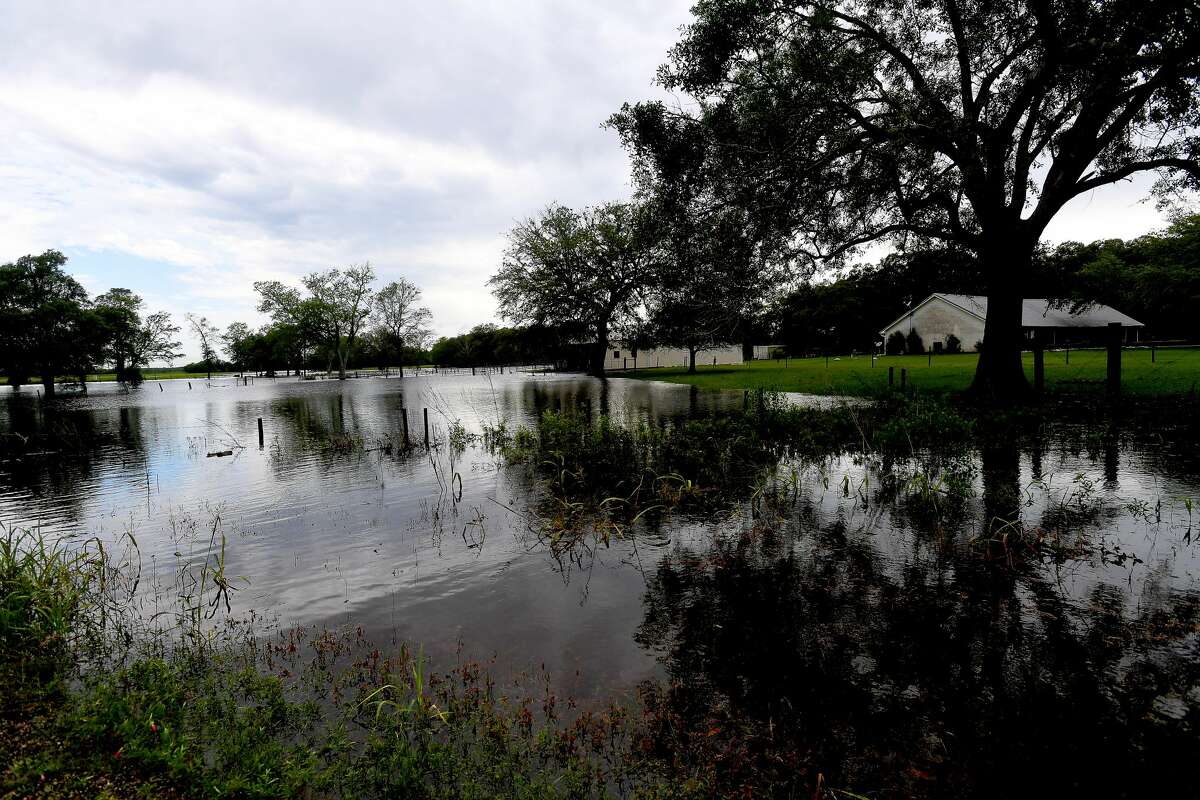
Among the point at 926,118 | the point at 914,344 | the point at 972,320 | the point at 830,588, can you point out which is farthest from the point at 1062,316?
the point at 830,588

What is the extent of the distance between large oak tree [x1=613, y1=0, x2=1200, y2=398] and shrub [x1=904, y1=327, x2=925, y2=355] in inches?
1953

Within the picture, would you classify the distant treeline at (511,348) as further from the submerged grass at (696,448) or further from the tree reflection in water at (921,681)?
the tree reflection in water at (921,681)

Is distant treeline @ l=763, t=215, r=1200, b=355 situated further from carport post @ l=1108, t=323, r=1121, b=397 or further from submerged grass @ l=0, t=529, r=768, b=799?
submerged grass @ l=0, t=529, r=768, b=799

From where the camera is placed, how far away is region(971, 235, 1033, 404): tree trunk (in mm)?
19812

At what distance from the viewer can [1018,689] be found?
173 inches

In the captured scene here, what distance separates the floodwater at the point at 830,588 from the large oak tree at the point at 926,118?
848 centimetres

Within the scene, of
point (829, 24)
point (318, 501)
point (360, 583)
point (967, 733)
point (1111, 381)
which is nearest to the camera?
point (967, 733)

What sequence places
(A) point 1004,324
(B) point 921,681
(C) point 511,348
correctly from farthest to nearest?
(C) point 511,348
(A) point 1004,324
(B) point 921,681

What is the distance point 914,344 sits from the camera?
218ft

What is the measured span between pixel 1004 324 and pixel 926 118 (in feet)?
28.3

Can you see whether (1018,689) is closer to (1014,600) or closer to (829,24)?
(1014,600)

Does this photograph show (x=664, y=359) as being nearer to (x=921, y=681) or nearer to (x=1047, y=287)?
(x=1047, y=287)

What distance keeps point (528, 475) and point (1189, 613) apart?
1072cm

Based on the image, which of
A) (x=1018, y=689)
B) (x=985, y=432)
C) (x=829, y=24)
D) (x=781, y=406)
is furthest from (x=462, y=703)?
(x=829, y=24)
